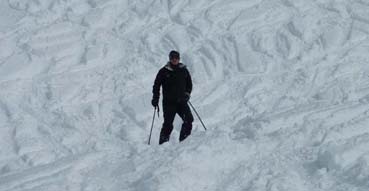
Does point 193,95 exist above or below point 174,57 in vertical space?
below

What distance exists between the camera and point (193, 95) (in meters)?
14.2

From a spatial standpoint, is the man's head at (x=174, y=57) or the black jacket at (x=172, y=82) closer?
the man's head at (x=174, y=57)

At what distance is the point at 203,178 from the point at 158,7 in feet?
33.0

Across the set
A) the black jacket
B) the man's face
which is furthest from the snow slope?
the man's face

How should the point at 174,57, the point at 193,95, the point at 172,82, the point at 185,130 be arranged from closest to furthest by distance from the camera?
the point at 174,57, the point at 172,82, the point at 185,130, the point at 193,95

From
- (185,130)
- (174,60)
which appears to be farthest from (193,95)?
(174,60)

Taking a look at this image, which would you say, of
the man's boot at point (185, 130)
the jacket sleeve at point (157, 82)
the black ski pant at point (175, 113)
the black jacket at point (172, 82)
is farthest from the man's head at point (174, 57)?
the man's boot at point (185, 130)

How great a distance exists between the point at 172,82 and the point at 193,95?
3.76 metres

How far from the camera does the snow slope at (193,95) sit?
8.55 meters

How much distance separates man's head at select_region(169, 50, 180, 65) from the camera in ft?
33.2

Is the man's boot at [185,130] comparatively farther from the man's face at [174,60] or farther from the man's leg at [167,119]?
the man's face at [174,60]

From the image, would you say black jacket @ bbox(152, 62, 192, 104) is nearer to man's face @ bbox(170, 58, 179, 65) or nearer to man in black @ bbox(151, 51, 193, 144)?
man in black @ bbox(151, 51, 193, 144)

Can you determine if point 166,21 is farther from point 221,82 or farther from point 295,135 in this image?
point 295,135

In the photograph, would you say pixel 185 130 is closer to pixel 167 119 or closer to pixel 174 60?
pixel 167 119
